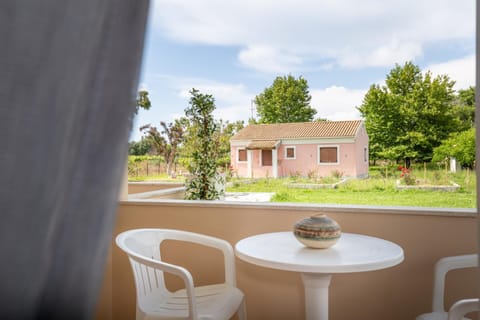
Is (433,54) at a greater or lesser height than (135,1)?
greater

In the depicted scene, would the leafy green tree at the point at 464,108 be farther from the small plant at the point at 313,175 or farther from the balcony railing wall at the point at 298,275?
the small plant at the point at 313,175

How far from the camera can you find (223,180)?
3.13 m

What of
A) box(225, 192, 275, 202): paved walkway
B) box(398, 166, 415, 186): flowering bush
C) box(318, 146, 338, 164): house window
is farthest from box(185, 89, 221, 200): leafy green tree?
box(398, 166, 415, 186): flowering bush

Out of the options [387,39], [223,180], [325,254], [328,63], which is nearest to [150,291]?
[325,254]

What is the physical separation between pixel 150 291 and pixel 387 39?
7.61 ft

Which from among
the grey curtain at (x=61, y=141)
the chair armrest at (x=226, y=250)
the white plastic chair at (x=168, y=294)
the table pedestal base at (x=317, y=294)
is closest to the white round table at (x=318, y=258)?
the table pedestal base at (x=317, y=294)

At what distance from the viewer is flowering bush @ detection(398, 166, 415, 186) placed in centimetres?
278

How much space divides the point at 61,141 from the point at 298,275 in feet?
6.78

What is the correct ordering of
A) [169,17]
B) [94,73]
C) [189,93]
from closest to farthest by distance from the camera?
[94,73], [189,93], [169,17]

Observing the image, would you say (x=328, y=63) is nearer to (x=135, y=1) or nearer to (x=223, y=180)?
(x=223, y=180)

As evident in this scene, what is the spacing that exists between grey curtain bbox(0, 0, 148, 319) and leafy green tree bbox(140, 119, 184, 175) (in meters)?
2.81

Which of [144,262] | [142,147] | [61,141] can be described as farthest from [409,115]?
[61,141]

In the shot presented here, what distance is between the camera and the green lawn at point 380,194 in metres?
2.60

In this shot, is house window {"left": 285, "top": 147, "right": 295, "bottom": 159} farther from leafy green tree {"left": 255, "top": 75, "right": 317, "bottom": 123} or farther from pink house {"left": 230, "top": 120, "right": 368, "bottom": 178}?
leafy green tree {"left": 255, "top": 75, "right": 317, "bottom": 123}
